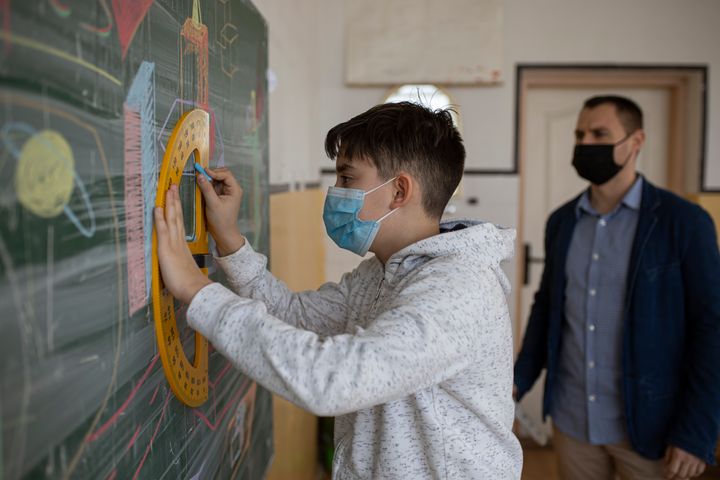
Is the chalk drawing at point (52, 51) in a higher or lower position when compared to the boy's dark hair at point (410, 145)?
higher

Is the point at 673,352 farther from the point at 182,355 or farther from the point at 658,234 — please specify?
the point at 182,355

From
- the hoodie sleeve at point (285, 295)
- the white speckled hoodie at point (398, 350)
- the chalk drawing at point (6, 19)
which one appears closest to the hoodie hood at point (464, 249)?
the white speckled hoodie at point (398, 350)

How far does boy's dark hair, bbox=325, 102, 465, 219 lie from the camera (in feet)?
3.62

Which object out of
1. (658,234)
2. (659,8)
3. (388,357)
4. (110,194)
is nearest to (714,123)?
(659,8)

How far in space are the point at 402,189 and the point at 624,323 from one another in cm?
103

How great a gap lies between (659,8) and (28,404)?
368 cm

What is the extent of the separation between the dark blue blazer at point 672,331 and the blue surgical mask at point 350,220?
101 centimetres

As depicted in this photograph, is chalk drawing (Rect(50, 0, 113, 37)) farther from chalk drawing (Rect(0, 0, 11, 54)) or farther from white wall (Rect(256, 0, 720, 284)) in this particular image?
white wall (Rect(256, 0, 720, 284))

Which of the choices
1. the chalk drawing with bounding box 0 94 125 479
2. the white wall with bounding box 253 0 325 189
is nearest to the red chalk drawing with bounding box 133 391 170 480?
the chalk drawing with bounding box 0 94 125 479

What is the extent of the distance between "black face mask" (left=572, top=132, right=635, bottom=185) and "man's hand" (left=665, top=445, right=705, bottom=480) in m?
0.81

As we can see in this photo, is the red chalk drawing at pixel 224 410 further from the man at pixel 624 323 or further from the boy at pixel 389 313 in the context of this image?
the man at pixel 624 323

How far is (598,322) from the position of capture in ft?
6.15

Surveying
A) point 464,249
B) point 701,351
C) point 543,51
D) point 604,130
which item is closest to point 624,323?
point 701,351

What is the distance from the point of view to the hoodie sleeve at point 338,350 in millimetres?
760
